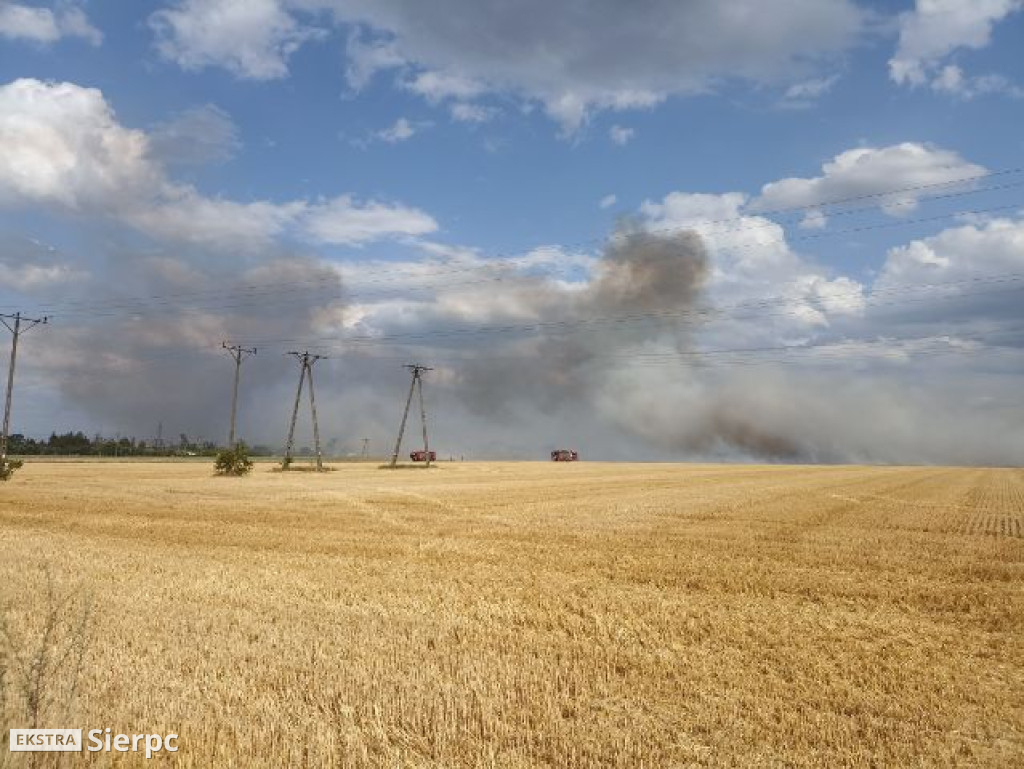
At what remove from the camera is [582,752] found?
714 cm

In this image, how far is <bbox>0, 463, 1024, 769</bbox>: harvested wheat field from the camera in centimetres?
744

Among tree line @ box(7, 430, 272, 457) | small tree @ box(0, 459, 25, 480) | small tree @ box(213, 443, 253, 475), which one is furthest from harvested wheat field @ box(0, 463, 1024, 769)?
tree line @ box(7, 430, 272, 457)

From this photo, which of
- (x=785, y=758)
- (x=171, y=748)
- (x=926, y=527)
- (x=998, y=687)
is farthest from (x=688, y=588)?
(x=926, y=527)

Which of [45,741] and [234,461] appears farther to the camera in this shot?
[234,461]

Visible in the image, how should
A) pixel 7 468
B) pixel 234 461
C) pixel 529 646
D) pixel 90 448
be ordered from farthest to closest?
pixel 90 448 < pixel 234 461 < pixel 7 468 < pixel 529 646

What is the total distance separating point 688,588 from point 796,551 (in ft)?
22.1

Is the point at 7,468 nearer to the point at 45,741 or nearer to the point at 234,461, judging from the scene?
the point at 234,461

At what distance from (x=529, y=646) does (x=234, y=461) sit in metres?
60.9

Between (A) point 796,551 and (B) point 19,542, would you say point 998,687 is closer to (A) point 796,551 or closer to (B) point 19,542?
(A) point 796,551

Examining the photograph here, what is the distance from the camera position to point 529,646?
427 inches
